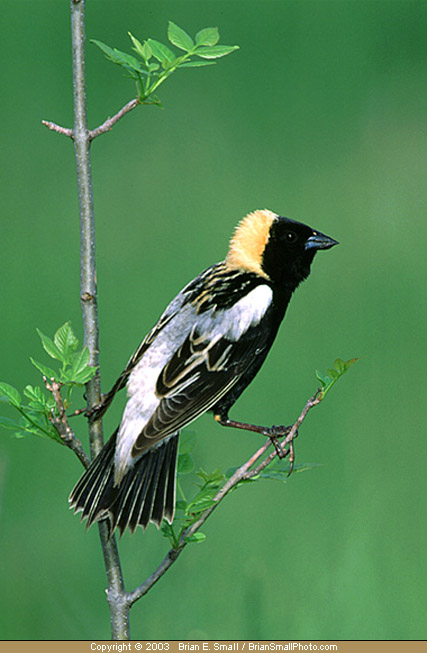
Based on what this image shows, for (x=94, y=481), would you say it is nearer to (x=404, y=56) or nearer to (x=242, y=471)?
(x=242, y=471)

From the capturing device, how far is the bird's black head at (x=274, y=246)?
139 centimetres

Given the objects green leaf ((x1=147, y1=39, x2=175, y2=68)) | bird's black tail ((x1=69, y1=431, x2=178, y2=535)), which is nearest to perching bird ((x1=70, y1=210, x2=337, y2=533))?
bird's black tail ((x1=69, y1=431, x2=178, y2=535))

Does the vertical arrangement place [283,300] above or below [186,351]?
above

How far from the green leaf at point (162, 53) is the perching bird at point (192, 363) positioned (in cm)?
41

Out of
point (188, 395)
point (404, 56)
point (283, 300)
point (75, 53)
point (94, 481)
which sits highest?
point (404, 56)

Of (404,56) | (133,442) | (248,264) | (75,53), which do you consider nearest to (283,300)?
(248,264)

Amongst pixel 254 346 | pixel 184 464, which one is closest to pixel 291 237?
pixel 254 346

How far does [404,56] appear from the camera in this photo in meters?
3.27

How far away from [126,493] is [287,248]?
1.88 ft

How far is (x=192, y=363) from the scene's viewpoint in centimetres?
121

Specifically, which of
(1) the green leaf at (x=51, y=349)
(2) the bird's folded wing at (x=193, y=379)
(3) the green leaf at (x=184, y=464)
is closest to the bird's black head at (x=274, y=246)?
(2) the bird's folded wing at (x=193, y=379)

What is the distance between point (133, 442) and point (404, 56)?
269cm

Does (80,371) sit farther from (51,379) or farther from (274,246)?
(274,246)

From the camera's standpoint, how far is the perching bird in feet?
3.53
